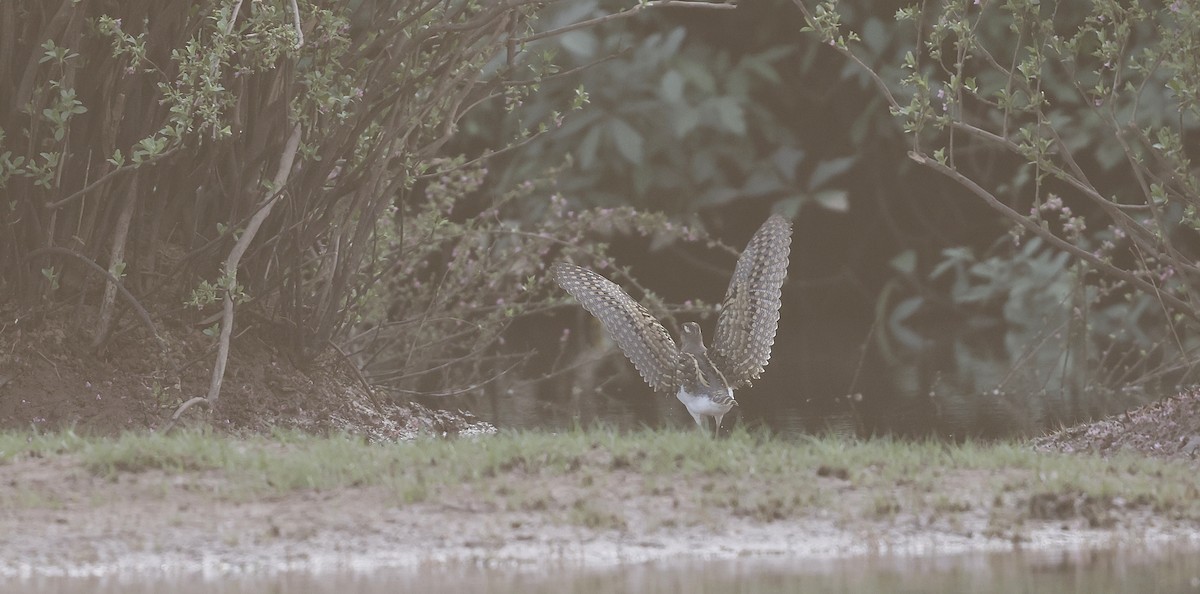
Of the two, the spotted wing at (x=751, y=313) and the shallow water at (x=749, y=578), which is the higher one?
the spotted wing at (x=751, y=313)

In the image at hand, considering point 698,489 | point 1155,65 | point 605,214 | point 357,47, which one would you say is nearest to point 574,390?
point 605,214

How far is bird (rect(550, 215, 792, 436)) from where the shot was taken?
743 centimetres

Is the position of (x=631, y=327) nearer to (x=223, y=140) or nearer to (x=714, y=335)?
(x=714, y=335)

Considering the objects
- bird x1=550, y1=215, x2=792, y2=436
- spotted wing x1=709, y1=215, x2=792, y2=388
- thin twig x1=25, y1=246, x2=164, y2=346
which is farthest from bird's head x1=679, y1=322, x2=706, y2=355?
thin twig x1=25, y1=246, x2=164, y2=346

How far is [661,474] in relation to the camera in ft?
20.4

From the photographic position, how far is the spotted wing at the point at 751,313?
302 inches

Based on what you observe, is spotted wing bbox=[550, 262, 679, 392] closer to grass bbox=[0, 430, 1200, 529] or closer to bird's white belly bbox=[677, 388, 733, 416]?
bird's white belly bbox=[677, 388, 733, 416]

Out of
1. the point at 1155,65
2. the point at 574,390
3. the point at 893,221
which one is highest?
the point at 1155,65

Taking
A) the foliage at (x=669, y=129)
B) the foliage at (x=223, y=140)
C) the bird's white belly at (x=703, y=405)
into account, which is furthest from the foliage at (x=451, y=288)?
the foliage at (x=669, y=129)

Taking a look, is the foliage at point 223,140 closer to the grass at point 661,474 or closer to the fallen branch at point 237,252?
the fallen branch at point 237,252

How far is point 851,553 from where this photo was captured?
5543mm

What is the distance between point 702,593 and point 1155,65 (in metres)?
4.03

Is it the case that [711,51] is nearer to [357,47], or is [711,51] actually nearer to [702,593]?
[357,47]

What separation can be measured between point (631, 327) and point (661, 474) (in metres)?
1.60
